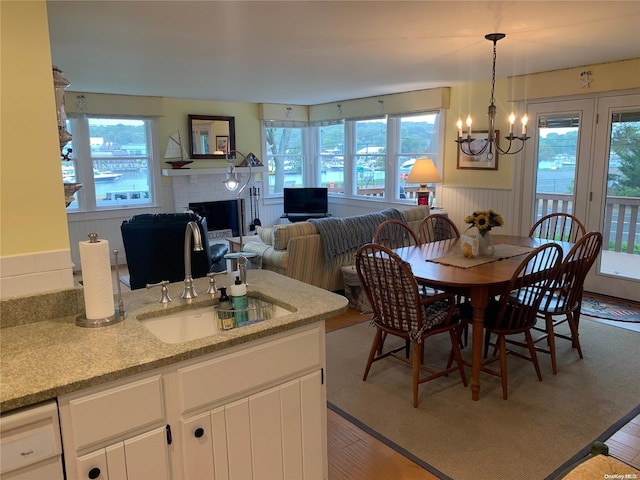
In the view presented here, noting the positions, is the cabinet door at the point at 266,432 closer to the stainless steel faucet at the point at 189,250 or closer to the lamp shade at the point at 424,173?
the stainless steel faucet at the point at 189,250

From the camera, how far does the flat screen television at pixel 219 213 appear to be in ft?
23.8

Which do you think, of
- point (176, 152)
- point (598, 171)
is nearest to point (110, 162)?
point (176, 152)

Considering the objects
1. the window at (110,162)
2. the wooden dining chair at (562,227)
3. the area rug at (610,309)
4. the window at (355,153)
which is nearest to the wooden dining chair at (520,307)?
the wooden dining chair at (562,227)

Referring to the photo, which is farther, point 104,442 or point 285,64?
point 285,64

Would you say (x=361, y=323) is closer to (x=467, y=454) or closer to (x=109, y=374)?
(x=467, y=454)

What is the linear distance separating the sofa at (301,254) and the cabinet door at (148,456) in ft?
8.96

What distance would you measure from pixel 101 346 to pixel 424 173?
4.89 meters

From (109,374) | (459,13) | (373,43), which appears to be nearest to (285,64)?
(373,43)

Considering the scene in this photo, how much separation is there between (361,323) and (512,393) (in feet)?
5.10

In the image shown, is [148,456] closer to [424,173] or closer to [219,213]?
[424,173]

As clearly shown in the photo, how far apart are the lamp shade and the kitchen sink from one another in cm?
414

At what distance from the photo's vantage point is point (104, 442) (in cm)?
143

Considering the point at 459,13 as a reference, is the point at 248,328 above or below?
below

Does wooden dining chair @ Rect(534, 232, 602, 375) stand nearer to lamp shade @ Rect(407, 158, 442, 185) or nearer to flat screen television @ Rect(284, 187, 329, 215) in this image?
lamp shade @ Rect(407, 158, 442, 185)
